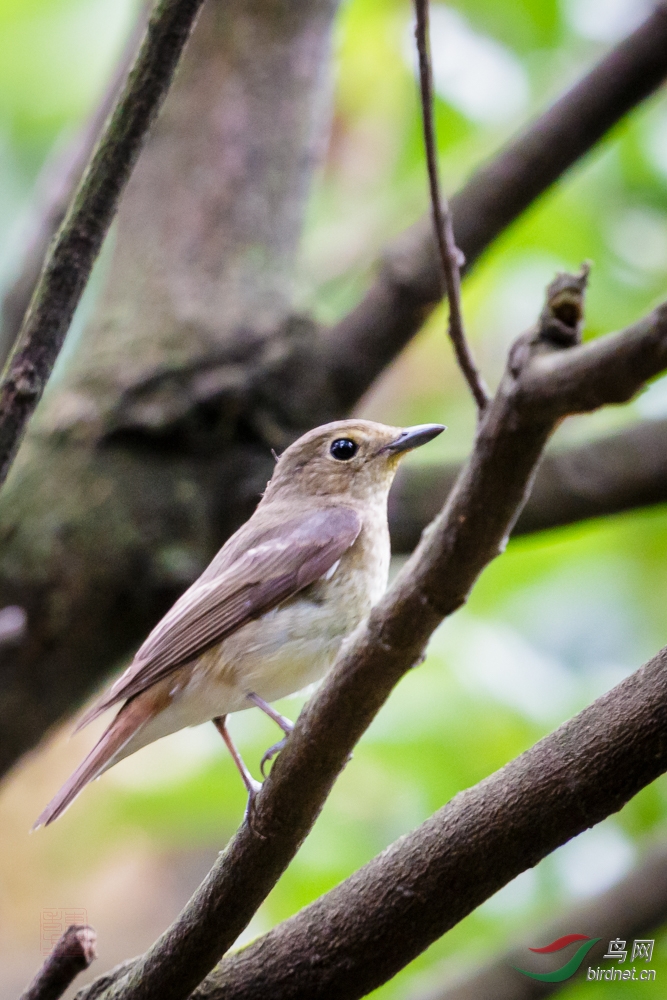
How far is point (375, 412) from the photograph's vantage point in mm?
5699

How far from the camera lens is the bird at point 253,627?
2.60 meters

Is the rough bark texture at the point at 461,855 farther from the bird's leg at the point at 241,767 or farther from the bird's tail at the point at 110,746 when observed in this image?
the bird's tail at the point at 110,746

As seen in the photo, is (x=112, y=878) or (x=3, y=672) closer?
(x=3, y=672)

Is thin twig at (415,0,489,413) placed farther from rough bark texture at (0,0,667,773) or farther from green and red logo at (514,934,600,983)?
green and red logo at (514,934,600,983)

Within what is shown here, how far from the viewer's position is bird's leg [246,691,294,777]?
208 centimetres

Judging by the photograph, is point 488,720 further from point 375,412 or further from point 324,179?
point 324,179

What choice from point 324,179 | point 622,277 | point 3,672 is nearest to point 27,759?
point 3,672

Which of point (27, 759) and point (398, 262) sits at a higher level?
point (398, 262)

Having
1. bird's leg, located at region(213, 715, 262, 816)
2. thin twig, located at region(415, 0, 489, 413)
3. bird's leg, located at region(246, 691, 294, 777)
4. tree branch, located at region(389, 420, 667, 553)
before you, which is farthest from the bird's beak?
tree branch, located at region(389, 420, 667, 553)

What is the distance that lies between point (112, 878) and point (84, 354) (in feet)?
9.53

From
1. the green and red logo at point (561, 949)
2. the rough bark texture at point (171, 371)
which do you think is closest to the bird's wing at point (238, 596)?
the rough bark texture at point (171, 371)

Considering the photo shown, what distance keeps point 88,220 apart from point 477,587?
9.52 feet

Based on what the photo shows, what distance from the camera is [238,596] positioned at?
2.64 m

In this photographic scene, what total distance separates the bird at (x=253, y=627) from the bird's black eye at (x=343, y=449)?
0.07 m
